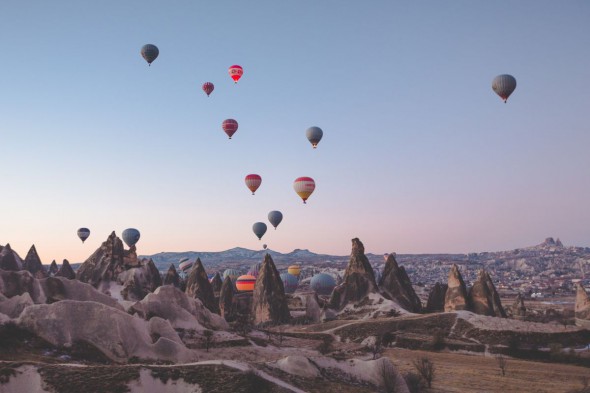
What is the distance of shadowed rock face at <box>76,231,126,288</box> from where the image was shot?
80.0 metres

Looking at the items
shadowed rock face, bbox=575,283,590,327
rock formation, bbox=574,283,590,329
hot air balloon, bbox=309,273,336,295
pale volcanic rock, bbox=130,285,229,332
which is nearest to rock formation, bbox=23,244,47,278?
pale volcanic rock, bbox=130,285,229,332

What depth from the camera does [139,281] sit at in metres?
78.8

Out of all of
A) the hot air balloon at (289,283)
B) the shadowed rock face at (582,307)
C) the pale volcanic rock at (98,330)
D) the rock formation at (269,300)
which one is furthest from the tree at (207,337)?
the hot air balloon at (289,283)

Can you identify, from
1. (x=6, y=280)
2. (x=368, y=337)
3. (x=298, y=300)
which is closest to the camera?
(x=6, y=280)

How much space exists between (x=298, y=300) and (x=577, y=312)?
5336cm

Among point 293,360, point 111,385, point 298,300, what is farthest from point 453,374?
point 298,300

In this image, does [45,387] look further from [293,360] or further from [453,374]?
[453,374]

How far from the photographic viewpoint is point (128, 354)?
30672mm

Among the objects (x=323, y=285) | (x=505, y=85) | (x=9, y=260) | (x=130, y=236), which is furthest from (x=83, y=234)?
(x=505, y=85)

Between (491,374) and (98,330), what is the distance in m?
29.9

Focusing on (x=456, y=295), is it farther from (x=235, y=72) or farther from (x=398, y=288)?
(x=235, y=72)

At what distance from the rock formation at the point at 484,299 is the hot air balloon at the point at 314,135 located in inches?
1262

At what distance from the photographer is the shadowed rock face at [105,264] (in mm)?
80000

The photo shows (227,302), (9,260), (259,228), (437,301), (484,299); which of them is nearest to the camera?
(484,299)
